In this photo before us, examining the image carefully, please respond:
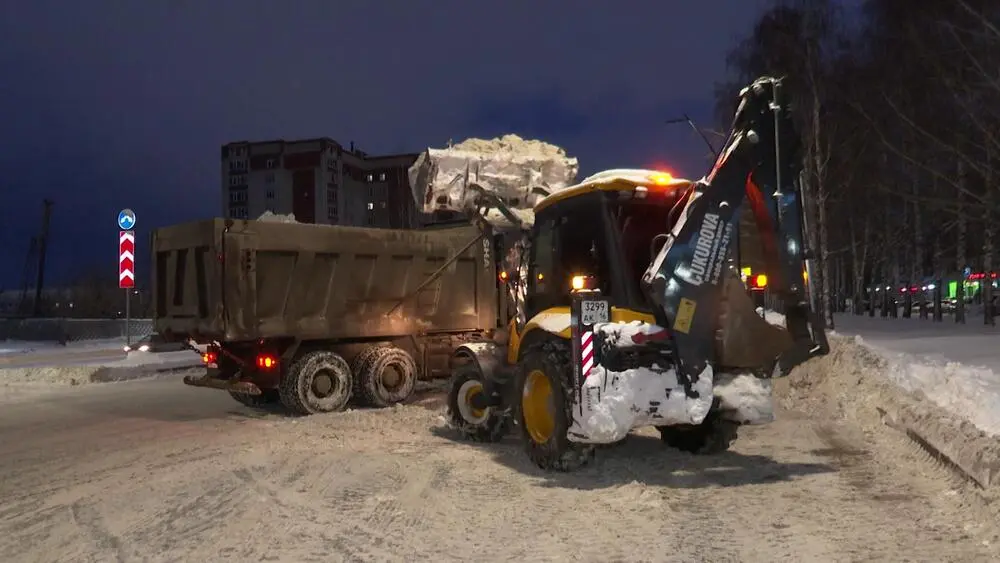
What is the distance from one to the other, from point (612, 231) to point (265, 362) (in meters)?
6.19

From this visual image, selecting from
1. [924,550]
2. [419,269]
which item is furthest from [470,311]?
[924,550]

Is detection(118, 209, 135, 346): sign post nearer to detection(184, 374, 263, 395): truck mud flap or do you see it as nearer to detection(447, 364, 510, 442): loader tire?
detection(184, 374, 263, 395): truck mud flap

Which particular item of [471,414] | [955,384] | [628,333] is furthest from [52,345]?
[955,384]

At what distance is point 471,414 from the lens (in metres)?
9.23

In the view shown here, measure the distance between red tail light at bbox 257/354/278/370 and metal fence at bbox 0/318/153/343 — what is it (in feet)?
63.9

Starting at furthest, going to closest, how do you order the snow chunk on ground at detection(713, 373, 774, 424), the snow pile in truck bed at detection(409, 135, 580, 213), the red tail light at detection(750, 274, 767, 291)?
the snow pile in truck bed at detection(409, 135, 580, 213) < the red tail light at detection(750, 274, 767, 291) < the snow chunk on ground at detection(713, 373, 774, 424)

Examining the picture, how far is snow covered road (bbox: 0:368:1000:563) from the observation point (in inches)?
206

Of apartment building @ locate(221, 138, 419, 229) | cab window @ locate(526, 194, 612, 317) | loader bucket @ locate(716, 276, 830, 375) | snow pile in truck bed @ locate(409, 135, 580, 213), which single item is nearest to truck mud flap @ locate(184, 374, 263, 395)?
snow pile in truck bed @ locate(409, 135, 580, 213)

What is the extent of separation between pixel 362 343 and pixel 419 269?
1.47 m

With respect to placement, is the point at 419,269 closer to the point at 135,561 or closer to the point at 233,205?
the point at 135,561

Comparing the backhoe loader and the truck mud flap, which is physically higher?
the backhoe loader

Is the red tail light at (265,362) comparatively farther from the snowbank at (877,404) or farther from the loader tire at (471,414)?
the snowbank at (877,404)

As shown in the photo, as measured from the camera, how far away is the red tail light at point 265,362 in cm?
Answer: 1150

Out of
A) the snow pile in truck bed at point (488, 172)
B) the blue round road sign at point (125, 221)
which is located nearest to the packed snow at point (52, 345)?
the blue round road sign at point (125, 221)
